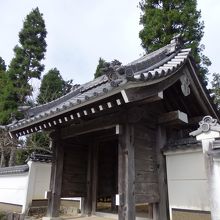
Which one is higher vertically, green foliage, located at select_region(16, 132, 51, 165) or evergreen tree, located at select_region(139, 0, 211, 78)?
evergreen tree, located at select_region(139, 0, 211, 78)

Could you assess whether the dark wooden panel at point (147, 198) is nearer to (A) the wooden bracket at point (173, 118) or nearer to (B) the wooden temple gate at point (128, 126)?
(B) the wooden temple gate at point (128, 126)

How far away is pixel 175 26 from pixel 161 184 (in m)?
9.90

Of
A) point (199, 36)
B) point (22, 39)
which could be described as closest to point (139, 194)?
point (199, 36)

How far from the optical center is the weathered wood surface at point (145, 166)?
5.99 m

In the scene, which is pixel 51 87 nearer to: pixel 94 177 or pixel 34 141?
pixel 34 141

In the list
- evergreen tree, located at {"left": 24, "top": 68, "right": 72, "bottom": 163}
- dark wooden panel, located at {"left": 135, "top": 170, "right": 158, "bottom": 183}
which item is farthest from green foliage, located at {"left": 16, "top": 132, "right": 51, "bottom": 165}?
dark wooden panel, located at {"left": 135, "top": 170, "right": 158, "bottom": 183}

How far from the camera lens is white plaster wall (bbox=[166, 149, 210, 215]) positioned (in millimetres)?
5797

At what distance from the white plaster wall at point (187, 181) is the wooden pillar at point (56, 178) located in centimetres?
330

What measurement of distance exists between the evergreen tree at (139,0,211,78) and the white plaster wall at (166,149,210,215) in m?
8.40

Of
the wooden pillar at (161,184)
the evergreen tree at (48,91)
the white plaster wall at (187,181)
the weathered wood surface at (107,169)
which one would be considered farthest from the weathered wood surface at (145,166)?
the evergreen tree at (48,91)

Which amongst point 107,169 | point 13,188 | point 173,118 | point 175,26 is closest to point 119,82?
point 173,118

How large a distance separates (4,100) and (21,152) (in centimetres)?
421

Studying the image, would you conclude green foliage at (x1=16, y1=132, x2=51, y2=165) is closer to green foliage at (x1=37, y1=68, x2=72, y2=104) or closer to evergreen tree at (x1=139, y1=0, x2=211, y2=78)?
green foliage at (x1=37, y1=68, x2=72, y2=104)

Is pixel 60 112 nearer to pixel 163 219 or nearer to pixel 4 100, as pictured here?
pixel 163 219
